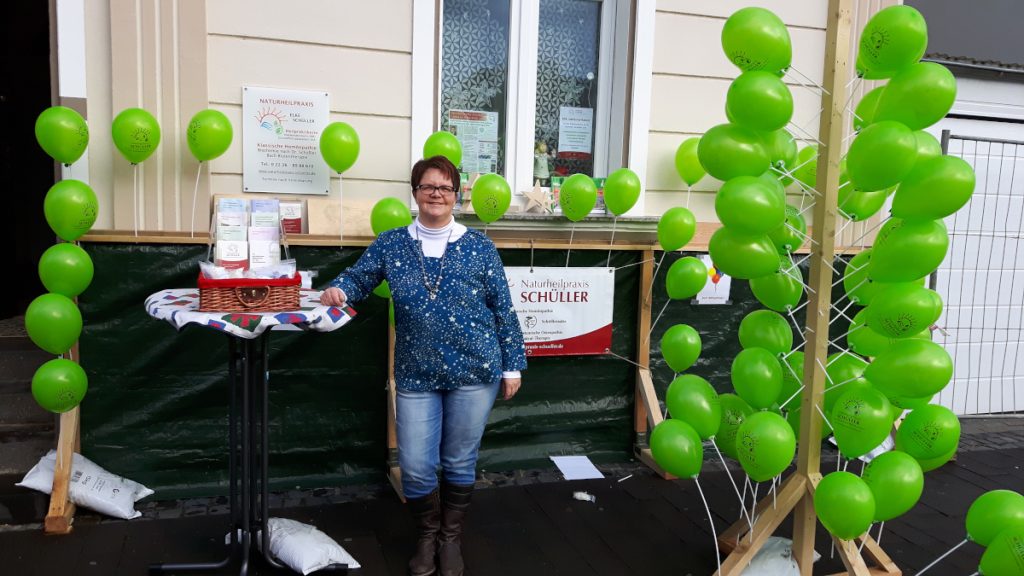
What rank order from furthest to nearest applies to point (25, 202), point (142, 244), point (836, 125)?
point (25, 202)
point (142, 244)
point (836, 125)

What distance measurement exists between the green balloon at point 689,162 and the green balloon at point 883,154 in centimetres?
174

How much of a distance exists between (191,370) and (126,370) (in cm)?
29

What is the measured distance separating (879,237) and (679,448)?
3.24ft

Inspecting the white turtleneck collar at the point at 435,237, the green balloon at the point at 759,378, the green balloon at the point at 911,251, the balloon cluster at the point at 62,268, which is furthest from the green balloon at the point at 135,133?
the green balloon at the point at 911,251

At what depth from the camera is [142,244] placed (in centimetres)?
348

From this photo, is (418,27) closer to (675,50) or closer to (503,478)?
(675,50)

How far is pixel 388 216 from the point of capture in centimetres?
337

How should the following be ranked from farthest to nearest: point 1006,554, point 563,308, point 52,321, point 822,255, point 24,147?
point 24,147, point 563,308, point 52,321, point 822,255, point 1006,554

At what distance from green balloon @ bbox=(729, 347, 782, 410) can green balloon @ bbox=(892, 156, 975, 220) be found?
69 cm

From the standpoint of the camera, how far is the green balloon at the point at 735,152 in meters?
2.40

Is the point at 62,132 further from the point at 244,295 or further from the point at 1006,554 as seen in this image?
the point at 1006,554

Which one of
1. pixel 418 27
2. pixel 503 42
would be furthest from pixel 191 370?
pixel 503 42

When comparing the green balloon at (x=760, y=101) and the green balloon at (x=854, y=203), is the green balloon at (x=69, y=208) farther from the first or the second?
the green balloon at (x=854, y=203)

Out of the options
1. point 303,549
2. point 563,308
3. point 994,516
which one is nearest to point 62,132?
point 303,549
